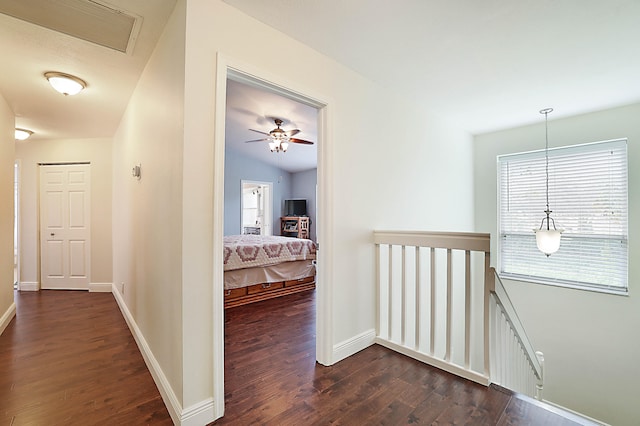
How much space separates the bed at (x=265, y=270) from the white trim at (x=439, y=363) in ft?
6.38

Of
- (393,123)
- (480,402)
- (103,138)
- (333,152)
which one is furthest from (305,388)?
(103,138)

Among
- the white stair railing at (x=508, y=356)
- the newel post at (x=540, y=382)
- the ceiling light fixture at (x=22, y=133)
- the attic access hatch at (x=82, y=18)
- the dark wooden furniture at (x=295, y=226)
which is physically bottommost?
the newel post at (x=540, y=382)

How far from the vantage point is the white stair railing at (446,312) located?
2000 mm

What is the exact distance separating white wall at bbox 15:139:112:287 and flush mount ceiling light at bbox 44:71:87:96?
7.27ft

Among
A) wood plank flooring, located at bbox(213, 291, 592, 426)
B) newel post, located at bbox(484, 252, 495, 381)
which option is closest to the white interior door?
wood plank flooring, located at bbox(213, 291, 592, 426)

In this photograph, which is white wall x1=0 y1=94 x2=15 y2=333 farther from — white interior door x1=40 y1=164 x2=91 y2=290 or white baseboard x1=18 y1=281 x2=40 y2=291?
white baseboard x1=18 y1=281 x2=40 y2=291

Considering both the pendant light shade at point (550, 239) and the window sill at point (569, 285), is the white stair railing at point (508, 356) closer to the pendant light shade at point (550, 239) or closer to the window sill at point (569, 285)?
the pendant light shade at point (550, 239)

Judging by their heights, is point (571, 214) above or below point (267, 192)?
below

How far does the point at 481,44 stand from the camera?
2059mm

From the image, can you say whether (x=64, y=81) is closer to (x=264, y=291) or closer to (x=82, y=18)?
(x=82, y=18)

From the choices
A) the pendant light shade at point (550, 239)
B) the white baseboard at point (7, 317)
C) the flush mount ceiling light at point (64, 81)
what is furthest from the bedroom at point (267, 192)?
the pendant light shade at point (550, 239)

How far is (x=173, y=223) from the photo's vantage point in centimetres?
162

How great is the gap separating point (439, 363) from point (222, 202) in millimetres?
1951

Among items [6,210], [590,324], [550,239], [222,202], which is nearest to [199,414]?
[222,202]
